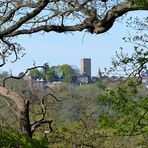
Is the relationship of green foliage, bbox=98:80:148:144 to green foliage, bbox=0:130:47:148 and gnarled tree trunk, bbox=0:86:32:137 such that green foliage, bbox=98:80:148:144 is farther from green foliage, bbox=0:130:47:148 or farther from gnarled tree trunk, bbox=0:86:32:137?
green foliage, bbox=0:130:47:148

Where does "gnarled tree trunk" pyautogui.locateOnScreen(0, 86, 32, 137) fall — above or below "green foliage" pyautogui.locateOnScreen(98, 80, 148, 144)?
above

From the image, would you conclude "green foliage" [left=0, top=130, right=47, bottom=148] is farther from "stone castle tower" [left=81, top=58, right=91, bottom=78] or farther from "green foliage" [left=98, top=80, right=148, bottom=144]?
"stone castle tower" [left=81, top=58, right=91, bottom=78]

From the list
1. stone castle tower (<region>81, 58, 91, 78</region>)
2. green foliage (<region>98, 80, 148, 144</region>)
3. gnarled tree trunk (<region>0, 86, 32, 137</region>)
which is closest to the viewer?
gnarled tree trunk (<region>0, 86, 32, 137</region>)

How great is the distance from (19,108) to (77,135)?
8405mm

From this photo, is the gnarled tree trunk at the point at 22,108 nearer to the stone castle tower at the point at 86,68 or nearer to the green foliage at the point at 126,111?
the green foliage at the point at 126,111

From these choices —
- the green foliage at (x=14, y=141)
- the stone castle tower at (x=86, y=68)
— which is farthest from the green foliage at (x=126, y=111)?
the stone castle tower at (x=86, y=68)

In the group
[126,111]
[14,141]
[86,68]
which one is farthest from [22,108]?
[86,68]

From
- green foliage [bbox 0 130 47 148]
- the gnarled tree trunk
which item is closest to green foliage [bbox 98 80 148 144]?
the gnarled tree trunk

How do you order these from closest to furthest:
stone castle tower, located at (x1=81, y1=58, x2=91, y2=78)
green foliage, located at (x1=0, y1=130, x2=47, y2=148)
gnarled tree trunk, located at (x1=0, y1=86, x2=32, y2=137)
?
green foliage, located at (x1=0, y1=130, x2=47, y2=148) → gnarled tree trunk, located at (x1=0, y1=86, x2=32, y2=137) → stone castle tower, located at (x1=81, y1=58, x2=91, y2=78)

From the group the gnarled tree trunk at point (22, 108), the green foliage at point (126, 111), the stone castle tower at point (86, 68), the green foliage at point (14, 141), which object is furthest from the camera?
the stone castle tower at point (86, 68)

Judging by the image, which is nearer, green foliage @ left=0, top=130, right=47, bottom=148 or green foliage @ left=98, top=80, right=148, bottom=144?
green foliage @ left=0, top=130, right=47, bottom=148

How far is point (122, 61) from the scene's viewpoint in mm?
12562

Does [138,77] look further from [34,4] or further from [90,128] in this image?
[90,128]

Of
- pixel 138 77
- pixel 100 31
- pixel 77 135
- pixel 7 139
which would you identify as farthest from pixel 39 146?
pixel 77 135
